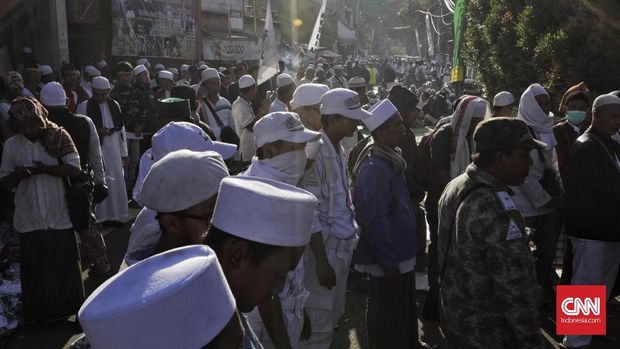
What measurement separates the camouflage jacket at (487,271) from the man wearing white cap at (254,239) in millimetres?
1345

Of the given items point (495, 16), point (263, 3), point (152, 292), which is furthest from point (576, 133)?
point (263, 3)

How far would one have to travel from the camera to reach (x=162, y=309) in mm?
1150

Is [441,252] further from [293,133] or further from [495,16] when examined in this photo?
[495,16]

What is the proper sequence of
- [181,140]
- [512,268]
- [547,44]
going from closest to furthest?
[512,268], [181,140], [547,44]

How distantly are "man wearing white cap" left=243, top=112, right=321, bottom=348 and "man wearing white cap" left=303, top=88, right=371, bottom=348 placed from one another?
0.39m

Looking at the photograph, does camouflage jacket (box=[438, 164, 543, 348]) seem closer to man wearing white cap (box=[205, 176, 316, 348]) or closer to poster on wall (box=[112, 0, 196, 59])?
man wearing white cap (box=[205, 176, 316, 348])

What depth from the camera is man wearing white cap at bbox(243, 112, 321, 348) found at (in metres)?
3.19

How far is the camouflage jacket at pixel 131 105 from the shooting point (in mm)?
8953

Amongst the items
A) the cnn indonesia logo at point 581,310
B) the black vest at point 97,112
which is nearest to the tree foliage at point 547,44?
the cnn indonesia logo at point 581,310

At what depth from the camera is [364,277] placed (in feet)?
20.4

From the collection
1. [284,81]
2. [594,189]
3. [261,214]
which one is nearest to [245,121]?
[284,81]

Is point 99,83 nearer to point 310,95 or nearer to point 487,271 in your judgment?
point 310,95

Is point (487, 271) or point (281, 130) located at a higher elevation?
point (281, 130)

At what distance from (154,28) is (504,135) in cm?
1805
